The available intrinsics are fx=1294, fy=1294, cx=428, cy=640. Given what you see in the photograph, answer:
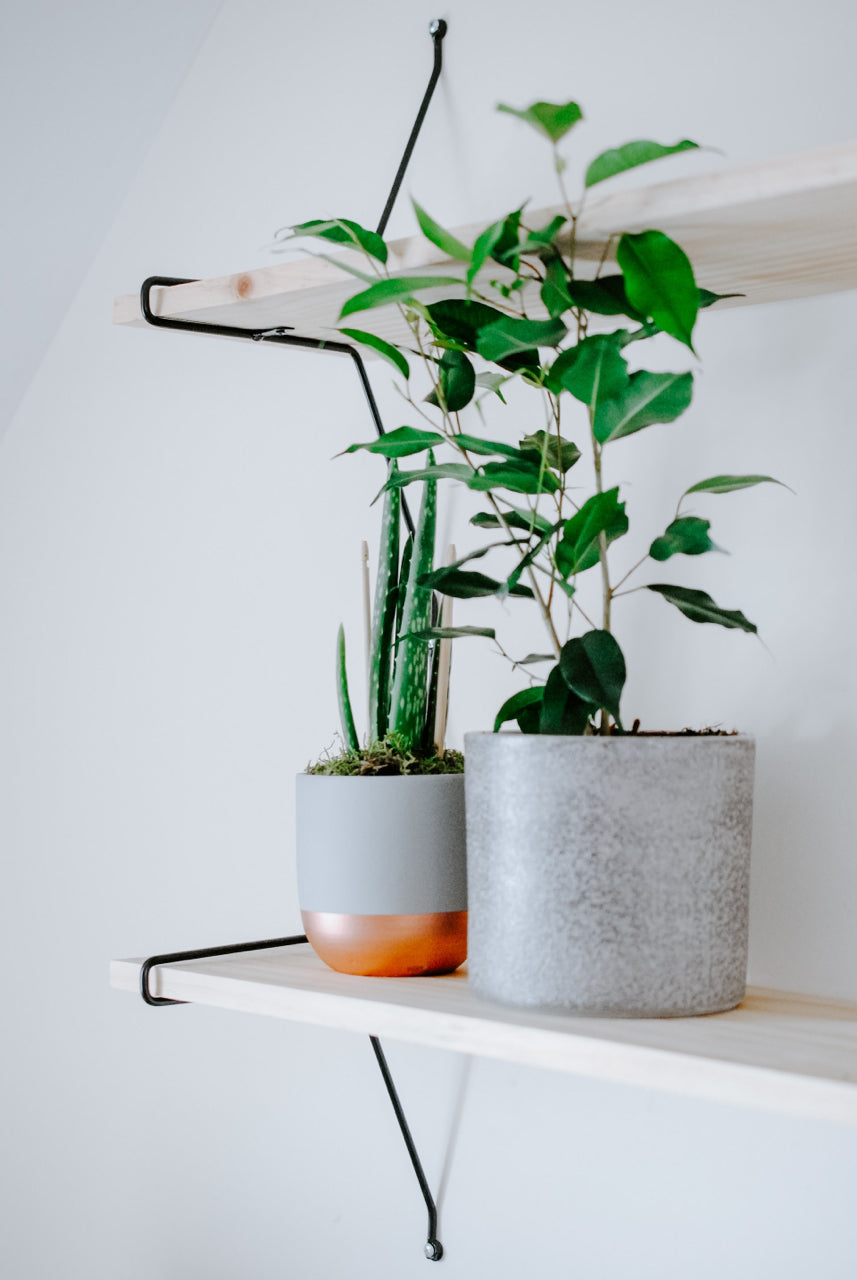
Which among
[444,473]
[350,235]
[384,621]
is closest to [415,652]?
[384,621]

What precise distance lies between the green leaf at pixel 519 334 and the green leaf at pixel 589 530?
0.28ft

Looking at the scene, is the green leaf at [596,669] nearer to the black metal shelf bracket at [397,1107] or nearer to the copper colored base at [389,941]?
the copper colored base at [389,941]

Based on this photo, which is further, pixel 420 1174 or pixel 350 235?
pixel 420 1174

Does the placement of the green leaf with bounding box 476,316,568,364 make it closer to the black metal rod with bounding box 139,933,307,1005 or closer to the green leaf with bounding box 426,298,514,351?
the green leaf with bounding box 426,298,514,351

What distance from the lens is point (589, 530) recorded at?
0.66 meters

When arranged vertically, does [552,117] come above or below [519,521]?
above

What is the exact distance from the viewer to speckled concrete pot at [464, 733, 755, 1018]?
65 cm

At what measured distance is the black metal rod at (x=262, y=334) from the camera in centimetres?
88

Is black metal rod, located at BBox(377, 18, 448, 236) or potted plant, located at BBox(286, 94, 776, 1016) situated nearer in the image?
potted plant, located at BBox(286, 94, 776, 1016)

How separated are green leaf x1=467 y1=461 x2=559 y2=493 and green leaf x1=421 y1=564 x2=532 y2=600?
61 mm

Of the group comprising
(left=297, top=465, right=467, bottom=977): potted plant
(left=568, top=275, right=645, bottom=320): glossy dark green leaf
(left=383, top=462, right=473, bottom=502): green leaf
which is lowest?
(left=297, top=465, right=467, bottom=977): potted plant

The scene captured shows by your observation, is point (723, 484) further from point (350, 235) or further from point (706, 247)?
point (350, 235)

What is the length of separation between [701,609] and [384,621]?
237 millimetres

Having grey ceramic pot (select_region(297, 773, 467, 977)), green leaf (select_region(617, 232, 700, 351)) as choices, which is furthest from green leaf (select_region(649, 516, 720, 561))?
grey ceramic pot (select_region(297, 773, 467, 977))
